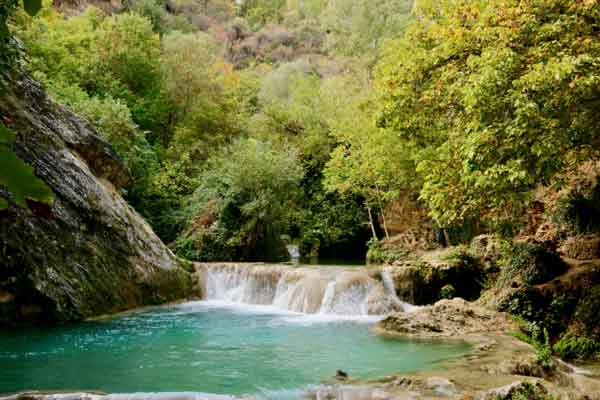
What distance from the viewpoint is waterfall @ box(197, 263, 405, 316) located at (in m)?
13.2

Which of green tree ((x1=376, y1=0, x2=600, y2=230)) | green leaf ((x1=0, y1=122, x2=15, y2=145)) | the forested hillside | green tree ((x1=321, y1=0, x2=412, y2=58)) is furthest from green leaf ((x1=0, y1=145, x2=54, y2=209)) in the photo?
green tree ((x1=321, y1=0, x2=412, y2=58))

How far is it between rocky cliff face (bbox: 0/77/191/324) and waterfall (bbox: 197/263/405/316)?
1.30 m

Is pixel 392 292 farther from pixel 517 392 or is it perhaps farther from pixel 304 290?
pixel 517 392

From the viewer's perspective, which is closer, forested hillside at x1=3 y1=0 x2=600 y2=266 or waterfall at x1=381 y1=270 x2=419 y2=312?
forested hillside at x1=3 y1=0 x2=600 y2=266

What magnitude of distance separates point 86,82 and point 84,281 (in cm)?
1438

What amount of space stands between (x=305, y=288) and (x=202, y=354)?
213 inches

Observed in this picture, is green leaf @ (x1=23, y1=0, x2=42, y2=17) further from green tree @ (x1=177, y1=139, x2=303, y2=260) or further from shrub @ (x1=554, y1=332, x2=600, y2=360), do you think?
green tree @ (x1=177, y1=139, x2=303, y2=260)

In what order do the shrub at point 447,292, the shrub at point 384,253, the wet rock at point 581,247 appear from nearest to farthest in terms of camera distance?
the wet rock at point 581,247 < the shrub at point 447,292 < the shrub at point 384,253

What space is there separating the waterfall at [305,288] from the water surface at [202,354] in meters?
1.00

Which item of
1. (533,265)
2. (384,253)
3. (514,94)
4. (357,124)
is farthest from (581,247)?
(357,124)

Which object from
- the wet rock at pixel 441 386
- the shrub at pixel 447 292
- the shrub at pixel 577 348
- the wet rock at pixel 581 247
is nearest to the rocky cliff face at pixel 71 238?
the shrub at pixel 447 292

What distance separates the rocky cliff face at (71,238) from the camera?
36.6 ft

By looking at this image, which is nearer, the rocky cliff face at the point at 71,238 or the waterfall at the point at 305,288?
the rocky cliff face at the point at 71,238

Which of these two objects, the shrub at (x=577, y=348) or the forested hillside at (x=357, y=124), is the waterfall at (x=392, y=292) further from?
the shrub at (x=577, y=348)
